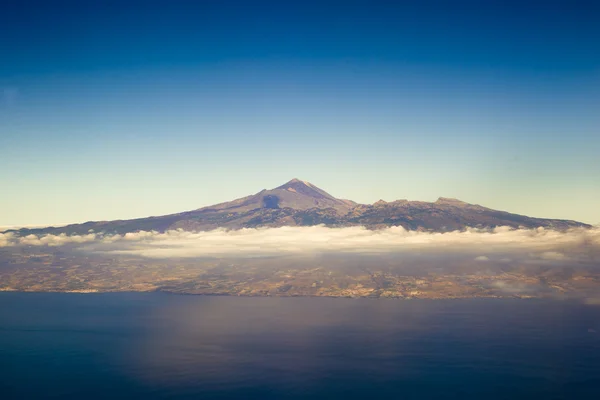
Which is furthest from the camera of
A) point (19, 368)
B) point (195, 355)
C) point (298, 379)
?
point (195, 355)

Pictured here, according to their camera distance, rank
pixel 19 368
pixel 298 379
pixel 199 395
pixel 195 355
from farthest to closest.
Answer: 1. pixel 195 355
2. pixel 19 368
3. pixel 298 379
4. pixel 199 395

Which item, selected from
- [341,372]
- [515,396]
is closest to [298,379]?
[341,372]

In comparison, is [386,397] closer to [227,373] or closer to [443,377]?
[443,377]

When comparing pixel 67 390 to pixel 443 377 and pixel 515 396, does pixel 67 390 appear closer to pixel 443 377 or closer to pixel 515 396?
pixel 443 377

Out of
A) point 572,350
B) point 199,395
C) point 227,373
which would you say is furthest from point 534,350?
point 199,395

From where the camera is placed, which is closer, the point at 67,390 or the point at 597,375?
the point at 67,390

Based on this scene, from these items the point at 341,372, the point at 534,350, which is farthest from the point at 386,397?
the point at 534,350

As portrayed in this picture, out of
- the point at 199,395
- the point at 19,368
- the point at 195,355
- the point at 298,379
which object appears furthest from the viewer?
the point at 195,355

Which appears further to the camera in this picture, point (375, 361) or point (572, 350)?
point (572, 350)
